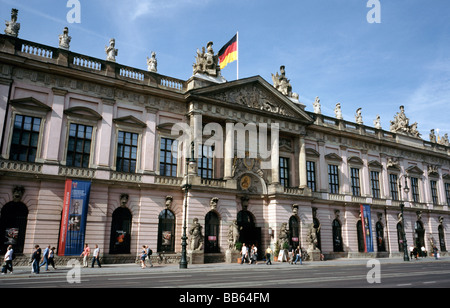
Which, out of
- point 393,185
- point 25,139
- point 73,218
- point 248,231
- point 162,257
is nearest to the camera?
point 73,218

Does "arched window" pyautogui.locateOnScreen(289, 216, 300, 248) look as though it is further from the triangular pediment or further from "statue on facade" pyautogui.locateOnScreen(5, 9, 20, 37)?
"statue on facade" pyautogui.locateOnScreen(5, 9, 20, 37)

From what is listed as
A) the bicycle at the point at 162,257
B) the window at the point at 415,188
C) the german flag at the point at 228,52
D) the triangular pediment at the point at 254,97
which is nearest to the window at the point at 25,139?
the bicycle at the point at 162,257

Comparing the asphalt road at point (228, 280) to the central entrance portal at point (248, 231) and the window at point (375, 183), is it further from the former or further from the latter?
the window at point (375, 183)

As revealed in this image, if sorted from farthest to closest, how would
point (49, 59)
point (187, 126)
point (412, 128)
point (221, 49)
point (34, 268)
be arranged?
1. point (412, 128)
2. point (221, 49)
3. point (187, 126)
4. point (49, 59)
5. point (34, 268)

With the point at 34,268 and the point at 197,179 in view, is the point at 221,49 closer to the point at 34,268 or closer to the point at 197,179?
the point at 197,179

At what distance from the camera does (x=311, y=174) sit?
131ft

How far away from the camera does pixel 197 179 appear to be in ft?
99.8

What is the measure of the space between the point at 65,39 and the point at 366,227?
37.1 metres

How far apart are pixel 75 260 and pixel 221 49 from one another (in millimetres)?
25012

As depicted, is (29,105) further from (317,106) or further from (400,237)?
(400,237)

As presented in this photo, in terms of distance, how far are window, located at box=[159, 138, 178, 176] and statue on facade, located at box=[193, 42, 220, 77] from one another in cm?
792

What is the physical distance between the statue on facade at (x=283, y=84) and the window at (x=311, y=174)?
816 cm

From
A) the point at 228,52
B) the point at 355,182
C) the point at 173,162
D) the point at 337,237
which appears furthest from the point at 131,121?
the point at 355,182

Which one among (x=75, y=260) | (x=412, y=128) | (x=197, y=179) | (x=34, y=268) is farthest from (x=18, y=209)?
(x=412, y=128)
